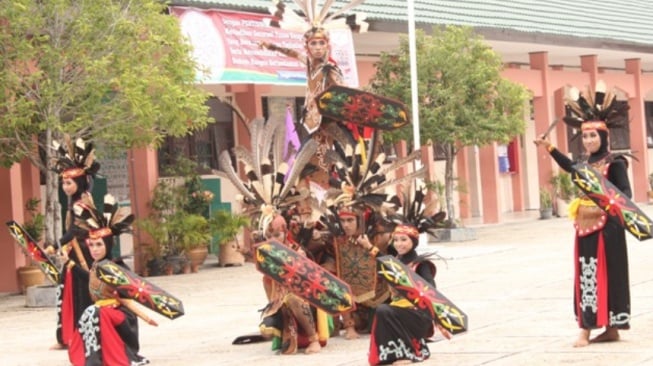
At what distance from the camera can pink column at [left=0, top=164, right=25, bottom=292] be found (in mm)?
21172

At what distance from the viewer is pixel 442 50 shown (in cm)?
2670

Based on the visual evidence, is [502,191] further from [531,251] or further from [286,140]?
[286,140]

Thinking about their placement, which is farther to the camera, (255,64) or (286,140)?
(255,64)

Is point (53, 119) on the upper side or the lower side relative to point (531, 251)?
upper

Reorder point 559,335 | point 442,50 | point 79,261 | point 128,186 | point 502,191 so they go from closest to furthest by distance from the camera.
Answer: point 559,335 < point 79,261 < point 128,186 < point 442,50 < point 502,191

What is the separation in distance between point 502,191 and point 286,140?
83.5 ft

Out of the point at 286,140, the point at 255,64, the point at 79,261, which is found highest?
the point at 255,64

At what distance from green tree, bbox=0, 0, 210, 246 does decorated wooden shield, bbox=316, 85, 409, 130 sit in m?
5.29

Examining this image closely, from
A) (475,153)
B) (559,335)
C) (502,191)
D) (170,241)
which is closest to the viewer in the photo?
(559,335)

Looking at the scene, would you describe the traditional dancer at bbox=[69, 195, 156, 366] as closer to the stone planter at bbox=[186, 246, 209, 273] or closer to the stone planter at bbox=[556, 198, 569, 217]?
the stone planter at bbox=[186, 246, 209, 273]

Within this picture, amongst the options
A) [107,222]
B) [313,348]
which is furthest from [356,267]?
[107,222]

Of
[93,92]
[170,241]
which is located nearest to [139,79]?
[93,92]

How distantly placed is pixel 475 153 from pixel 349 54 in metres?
10.4

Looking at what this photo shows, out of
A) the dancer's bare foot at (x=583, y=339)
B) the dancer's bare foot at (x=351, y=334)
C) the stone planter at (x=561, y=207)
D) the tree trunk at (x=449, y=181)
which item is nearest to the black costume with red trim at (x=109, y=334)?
the dancer's bare foot at (x=351, y=334)
